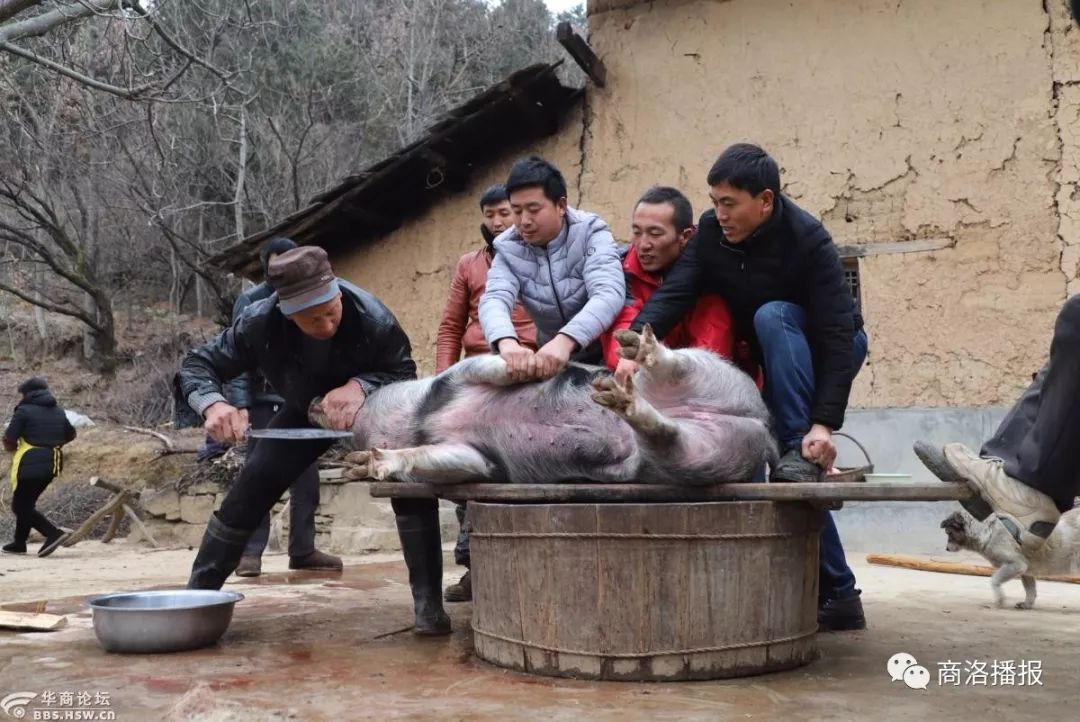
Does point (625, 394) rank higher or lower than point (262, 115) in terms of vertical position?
lower

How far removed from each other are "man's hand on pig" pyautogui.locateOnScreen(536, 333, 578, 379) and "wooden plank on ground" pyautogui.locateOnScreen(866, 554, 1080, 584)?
438 cm

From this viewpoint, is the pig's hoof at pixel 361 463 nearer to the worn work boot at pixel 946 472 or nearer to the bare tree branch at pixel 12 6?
the worn work boot at pixel 946 472

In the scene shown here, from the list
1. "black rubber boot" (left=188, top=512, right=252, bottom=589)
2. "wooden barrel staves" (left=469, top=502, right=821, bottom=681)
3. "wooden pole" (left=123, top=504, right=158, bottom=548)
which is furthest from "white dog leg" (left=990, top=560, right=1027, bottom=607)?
"wooden pole" (left=123, top=504, right=158, bottom=548)

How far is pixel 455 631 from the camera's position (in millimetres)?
5145

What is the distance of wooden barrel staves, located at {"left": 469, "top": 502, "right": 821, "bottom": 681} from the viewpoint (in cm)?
395

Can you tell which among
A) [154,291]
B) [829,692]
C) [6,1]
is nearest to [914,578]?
[829,692]

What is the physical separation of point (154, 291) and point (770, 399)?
23.7 meters

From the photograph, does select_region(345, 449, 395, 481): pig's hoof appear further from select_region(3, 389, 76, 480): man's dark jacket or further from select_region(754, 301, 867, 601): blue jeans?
select_region(3, 389, 76, 480): man's dark jacket

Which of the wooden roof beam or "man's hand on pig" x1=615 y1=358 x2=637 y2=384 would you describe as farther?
the wooden roof beam

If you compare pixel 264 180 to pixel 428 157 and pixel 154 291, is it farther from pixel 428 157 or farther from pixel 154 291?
pixel 428 157

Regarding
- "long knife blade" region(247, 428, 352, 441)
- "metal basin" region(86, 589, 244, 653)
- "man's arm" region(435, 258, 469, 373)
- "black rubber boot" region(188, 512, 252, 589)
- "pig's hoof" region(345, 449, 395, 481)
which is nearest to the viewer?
"pig's hoof" region(345, 449, 395, 481)

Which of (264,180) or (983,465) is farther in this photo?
(264,180)

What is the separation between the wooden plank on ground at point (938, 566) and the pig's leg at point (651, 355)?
427cm

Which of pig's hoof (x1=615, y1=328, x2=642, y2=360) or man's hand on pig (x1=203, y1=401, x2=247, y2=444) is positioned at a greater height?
pig's hoof (x1=615, y1=328, x2=642, y2=360)
